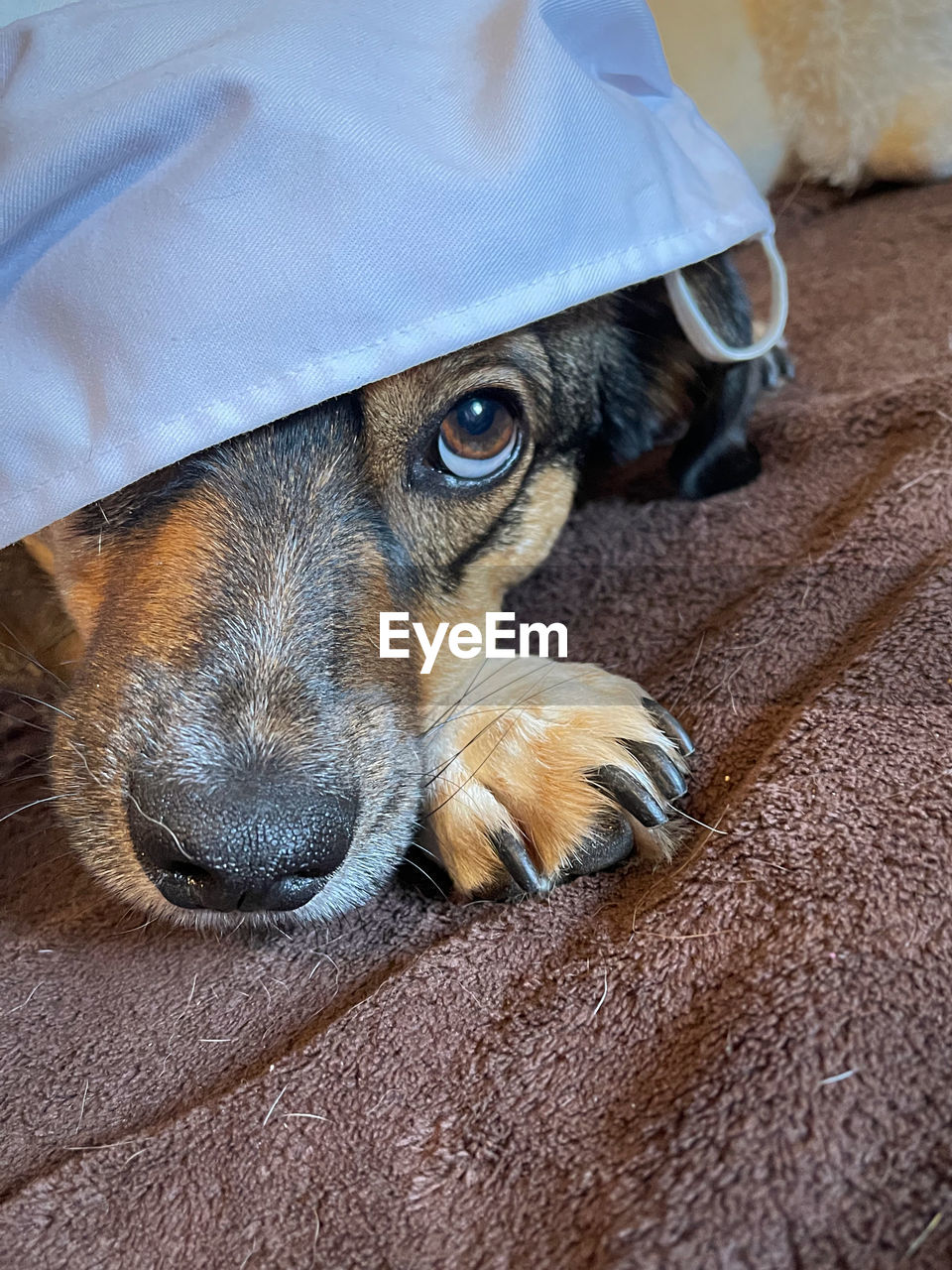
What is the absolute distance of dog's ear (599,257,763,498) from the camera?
75.8 inches

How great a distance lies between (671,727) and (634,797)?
157 millimetres

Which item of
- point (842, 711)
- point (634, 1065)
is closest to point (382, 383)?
point (842, 711)

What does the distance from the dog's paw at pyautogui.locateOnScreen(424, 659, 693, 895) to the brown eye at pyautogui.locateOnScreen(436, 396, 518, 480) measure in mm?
418

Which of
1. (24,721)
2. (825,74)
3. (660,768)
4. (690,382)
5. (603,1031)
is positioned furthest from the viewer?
(825,74)

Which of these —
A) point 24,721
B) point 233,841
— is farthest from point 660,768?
point 24,721

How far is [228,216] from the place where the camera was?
117 centimetres

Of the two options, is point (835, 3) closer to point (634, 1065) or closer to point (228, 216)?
point (228, 216)

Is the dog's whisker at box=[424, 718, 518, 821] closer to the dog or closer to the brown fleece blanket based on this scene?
the dog

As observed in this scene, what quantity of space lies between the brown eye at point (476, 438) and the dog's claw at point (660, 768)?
0.60 meters

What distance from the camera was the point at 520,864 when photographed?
132 centimetres

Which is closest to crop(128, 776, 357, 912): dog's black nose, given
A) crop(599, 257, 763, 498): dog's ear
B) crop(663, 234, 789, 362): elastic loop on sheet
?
crop(663, 234, 789, 362): elastic loop on sheet

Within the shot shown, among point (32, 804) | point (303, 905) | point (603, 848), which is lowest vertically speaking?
point (603, 848)

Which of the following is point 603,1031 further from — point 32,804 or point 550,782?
point 32,804

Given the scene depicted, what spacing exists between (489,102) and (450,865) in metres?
1.06
